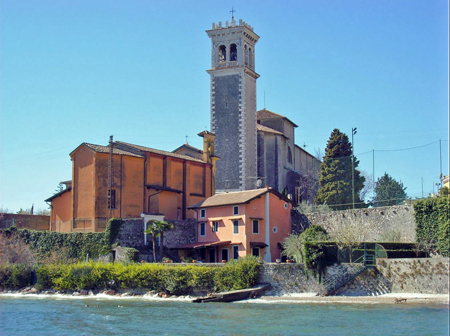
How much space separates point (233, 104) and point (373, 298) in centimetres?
3535

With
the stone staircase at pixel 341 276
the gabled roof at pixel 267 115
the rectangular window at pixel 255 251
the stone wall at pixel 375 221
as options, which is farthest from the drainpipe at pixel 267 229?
the gabled roof at pixel 267 115

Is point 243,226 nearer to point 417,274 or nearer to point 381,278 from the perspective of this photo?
point 381,278

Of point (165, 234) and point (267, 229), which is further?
point (165, 234)

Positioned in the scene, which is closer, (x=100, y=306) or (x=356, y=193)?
(x=100, y=306)

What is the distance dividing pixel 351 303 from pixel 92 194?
25096 mm

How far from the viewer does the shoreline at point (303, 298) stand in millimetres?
37781

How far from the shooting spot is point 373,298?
3934 cm

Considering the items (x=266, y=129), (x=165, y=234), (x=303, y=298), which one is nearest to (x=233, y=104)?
(x=266, y=129)

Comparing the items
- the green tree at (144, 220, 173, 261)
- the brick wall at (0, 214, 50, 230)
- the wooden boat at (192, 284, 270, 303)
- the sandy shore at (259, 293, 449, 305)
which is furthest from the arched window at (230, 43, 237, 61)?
the sandy shore at (259, 293, 449, 305)

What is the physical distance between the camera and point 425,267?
130 feet

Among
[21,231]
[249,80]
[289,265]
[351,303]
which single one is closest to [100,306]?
[289,265]

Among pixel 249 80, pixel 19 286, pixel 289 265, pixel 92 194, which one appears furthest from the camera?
pixel 249 80

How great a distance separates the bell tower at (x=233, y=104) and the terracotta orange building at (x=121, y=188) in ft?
27.6

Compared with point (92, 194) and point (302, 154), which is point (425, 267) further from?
point (302, 154)
